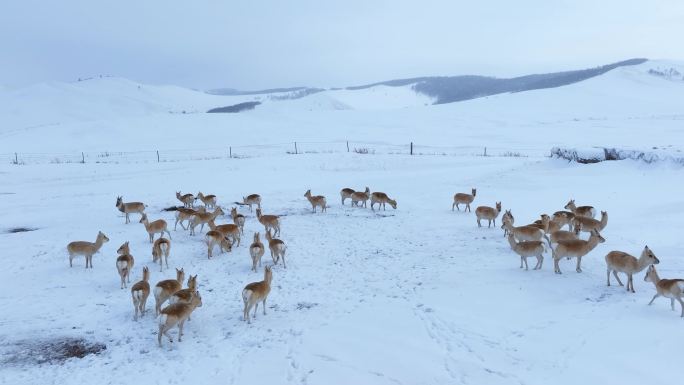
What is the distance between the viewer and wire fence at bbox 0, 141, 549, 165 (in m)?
40.0

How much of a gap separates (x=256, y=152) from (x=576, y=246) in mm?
33582

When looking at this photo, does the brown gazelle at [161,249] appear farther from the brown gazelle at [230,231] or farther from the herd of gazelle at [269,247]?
the brown gazelle at [230,231]

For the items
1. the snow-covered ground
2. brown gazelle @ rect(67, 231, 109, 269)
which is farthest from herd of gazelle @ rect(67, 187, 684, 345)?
the snow-covered ground

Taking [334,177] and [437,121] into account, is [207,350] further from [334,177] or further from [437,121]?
[437,121]

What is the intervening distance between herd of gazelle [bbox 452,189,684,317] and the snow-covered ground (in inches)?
16.0

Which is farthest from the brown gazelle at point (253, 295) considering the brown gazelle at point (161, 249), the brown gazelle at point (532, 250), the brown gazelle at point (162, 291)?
the brown gazelle at point (532, 250)

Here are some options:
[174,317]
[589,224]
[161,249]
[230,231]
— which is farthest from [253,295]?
[589,224]

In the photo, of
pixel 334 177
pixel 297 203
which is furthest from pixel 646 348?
pixel 334 177

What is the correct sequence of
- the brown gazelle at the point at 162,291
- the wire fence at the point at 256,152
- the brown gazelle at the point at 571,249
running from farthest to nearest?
the wire fence at the point at 256,152, the brown gazelle at the point at 571,249, the brown gazelle at the point at 162,291

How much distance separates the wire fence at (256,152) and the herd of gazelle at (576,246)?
930 inches

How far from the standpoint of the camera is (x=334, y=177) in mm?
29156

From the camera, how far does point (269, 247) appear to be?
48.4 ft

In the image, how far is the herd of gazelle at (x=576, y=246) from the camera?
388 inches

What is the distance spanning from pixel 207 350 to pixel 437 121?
58705mm
